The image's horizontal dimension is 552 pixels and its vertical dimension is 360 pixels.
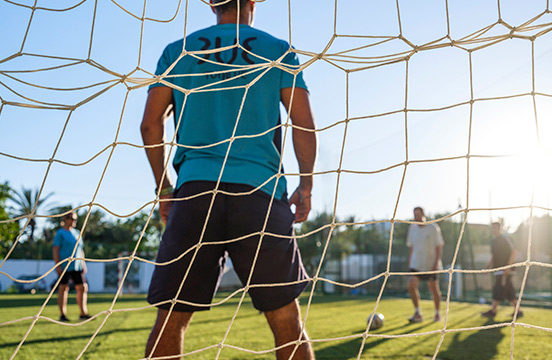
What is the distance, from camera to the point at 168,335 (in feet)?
5.52

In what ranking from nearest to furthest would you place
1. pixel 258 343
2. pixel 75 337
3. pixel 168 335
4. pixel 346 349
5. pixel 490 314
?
pixel 168 335
pixel 346 349
pixel 258 343
pixel 75 337
pixel 490 314

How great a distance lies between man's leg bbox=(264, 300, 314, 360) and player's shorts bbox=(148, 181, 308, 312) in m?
0.03

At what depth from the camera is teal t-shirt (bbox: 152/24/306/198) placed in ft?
5.87

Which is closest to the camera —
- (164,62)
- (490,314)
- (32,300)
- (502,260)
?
(164,62)

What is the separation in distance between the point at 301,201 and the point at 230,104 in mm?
463

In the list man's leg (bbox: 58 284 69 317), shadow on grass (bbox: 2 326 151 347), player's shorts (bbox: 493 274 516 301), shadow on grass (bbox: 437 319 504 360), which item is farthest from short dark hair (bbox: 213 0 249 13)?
player's shorts (bbox: 493 274 516 301)

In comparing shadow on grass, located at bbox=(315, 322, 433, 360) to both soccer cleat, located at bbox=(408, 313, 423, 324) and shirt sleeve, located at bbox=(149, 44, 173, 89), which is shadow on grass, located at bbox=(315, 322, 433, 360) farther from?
shirt sleeve, located at bbox=(149, 44, 173, 89)

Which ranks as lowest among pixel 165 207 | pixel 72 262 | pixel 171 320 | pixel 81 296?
pixel 81 296

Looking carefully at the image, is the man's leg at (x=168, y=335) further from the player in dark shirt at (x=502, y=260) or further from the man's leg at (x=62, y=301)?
the player in dark shirt at (x=502, y=260)

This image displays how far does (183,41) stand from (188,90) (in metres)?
0.28

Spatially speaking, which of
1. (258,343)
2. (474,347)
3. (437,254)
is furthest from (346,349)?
(437,254)

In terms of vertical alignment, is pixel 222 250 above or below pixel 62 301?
above

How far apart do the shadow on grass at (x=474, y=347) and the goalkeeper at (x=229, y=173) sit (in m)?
2.05

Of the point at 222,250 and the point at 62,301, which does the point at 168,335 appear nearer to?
the point at 222,250
